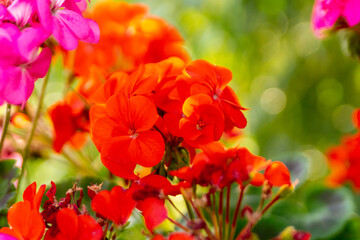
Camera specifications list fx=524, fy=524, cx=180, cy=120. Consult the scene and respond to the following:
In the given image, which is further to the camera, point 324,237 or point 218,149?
point 324,237

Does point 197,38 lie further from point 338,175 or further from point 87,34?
point 87,34

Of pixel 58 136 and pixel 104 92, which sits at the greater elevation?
pixel 104 92

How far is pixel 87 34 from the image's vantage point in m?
0.41

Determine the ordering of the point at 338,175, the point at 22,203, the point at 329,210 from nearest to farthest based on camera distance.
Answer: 1. the point at 22,203
2. the point at 329,210
3. the point at 338,175

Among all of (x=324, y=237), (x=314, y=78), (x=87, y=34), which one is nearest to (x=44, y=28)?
(x=87, y=34)

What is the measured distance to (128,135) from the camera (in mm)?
409

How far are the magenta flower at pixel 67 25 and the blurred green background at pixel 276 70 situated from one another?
49 cm

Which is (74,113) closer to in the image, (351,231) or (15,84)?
(15,84)

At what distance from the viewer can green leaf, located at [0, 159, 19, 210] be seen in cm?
46

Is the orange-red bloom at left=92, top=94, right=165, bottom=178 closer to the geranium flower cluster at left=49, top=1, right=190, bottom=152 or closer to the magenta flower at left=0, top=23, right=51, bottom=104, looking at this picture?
the magenta flower at left=0, top=23, right=51, bottom=104

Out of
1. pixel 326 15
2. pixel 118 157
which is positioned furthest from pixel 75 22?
pixel 326 15

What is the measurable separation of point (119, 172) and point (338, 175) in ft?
1.80

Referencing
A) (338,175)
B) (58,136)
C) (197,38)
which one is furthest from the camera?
(197,38)

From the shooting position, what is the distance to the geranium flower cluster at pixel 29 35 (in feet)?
1.24
